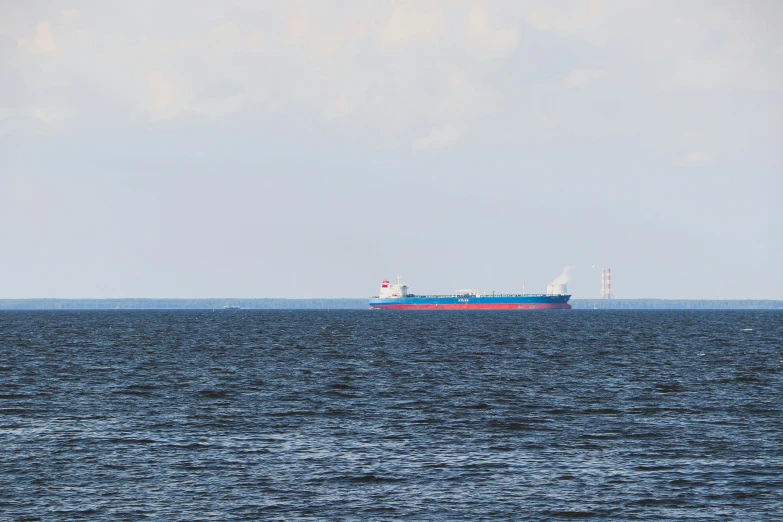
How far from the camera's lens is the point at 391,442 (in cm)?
3766

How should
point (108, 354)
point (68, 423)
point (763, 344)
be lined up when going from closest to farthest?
point (68, 423) < point (108, 354) < point (763, 344)

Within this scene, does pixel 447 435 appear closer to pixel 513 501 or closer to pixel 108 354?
pixel 513 501

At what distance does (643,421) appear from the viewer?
4322cm

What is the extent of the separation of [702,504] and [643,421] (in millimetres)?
15621

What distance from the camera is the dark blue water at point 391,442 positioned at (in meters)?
28.0

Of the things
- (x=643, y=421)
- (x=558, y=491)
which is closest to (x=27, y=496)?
(x=558, y=491)

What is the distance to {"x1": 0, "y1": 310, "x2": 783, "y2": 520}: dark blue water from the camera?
91.8 ft

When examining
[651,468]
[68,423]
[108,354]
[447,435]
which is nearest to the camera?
[651,468]

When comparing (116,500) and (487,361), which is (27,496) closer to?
(116,500)

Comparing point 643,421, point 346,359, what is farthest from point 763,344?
point 643,421

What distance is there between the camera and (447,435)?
3931 centimetres

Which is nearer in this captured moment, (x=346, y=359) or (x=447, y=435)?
(x=447, y=435)

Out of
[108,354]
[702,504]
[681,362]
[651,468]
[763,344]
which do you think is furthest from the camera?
[763,344]

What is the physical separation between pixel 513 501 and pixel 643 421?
17.0m
